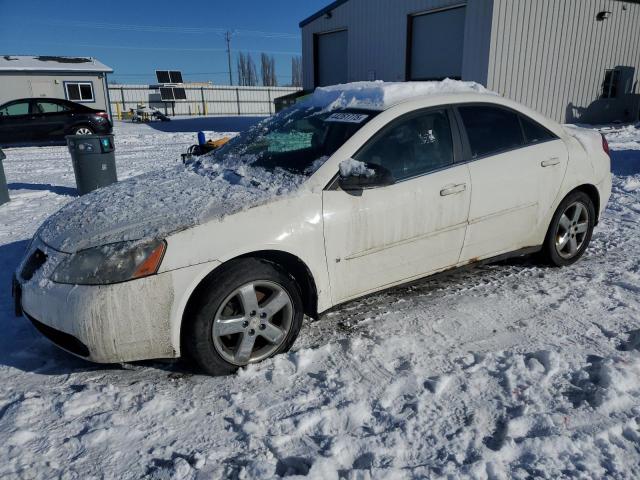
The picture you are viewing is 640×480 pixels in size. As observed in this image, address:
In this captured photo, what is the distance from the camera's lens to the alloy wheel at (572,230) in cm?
414

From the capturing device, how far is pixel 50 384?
274 cm

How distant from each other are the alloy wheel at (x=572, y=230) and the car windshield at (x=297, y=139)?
6.77 feet

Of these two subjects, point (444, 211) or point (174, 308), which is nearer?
point (174, 308)

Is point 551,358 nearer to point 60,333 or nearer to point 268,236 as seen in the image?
point 268,236

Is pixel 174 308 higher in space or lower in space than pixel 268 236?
lower

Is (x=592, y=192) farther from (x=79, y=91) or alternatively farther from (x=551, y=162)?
(x=79, y=91)

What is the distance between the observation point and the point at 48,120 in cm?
1469

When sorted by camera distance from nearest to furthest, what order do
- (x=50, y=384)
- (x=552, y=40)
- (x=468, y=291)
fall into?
(x=50, y=384) → (x=468, y=291) → (x=552, y=40)

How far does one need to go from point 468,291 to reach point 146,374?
2.46 m

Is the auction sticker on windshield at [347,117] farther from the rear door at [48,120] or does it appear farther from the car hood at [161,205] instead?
the rear door at [48,120]

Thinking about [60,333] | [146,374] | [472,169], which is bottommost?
[146,374]

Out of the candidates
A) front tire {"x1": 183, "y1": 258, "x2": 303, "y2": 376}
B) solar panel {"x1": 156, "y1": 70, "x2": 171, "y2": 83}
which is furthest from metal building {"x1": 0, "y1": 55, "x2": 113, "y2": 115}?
front tire {"x1": 183, "y1": 258, "x2": 303, "y2": 376}

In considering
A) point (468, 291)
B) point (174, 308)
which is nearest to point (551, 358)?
point (468, 291)

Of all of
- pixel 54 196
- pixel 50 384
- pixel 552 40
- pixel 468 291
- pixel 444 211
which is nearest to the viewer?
pixel 50 384
